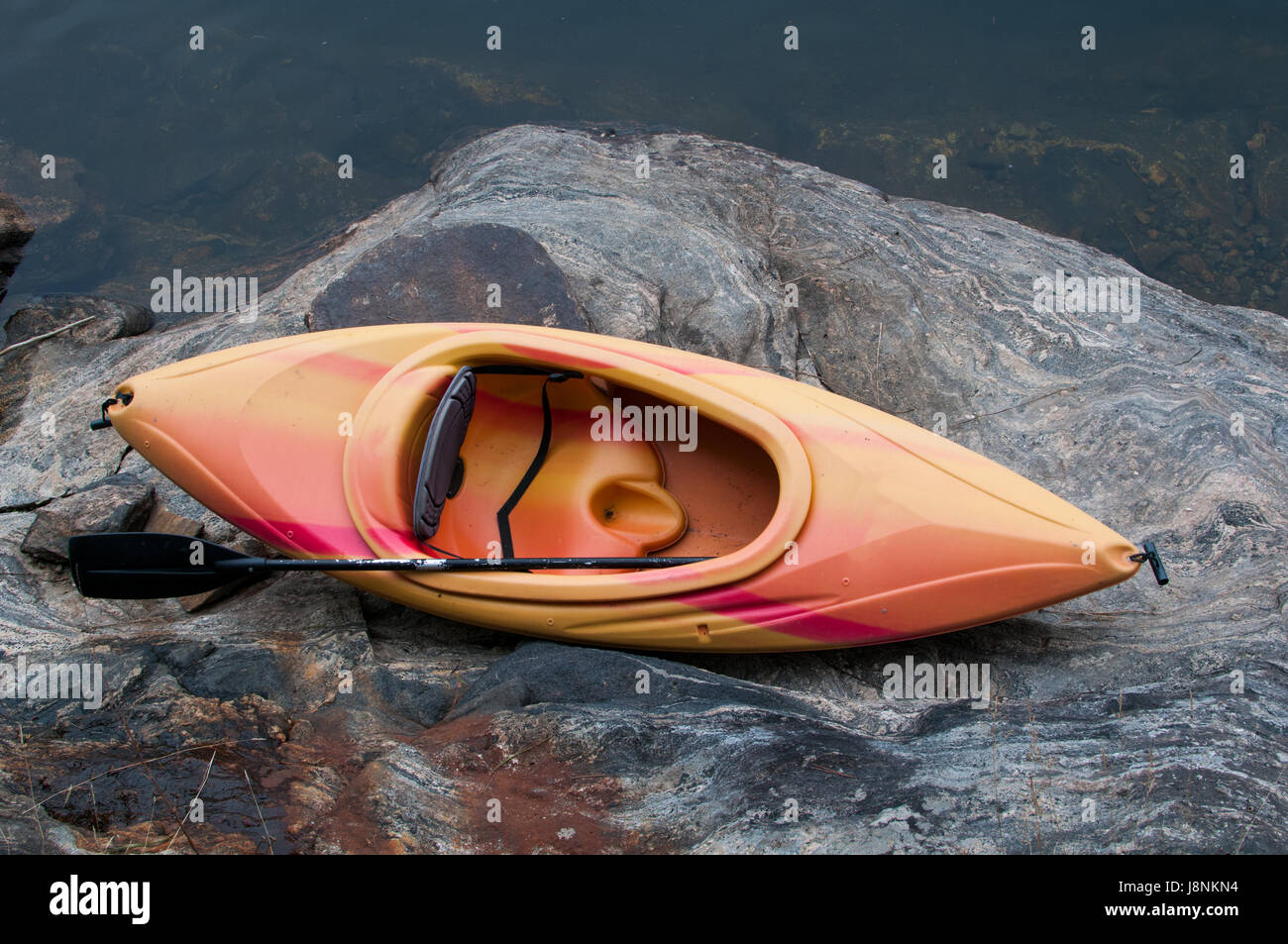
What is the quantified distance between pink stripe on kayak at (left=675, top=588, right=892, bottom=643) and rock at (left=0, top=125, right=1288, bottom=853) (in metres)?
0.24

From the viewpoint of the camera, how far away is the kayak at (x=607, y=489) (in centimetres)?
322

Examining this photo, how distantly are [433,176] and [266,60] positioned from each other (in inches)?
130

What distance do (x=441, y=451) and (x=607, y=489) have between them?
808 mm

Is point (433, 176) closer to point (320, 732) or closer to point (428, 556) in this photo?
point (428, 556)

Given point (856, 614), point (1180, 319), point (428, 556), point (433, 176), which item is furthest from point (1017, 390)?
point (433, 176)

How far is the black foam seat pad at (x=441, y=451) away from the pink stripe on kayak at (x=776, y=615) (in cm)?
100

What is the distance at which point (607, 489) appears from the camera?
3.96m

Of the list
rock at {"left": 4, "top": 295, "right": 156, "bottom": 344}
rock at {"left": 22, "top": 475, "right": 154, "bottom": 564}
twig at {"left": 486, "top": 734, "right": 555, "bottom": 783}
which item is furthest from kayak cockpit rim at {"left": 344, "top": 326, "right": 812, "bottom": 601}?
rock at {"left": 4, "top": 295, "right": 156, "bottom": 344}

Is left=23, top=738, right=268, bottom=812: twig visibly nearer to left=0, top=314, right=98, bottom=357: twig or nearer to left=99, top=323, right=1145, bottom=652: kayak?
left=99, top=323, right=1145, bottom=652: kayak

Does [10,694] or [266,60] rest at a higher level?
[266,60]

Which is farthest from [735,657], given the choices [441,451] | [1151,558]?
[1151,558]

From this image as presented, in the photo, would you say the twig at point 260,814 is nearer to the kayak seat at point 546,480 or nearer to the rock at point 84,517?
the kayak seat at point 546,480

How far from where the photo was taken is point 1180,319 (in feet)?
16.4

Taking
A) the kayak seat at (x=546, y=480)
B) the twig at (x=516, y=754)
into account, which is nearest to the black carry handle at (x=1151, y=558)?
the kayak seat at (x=546, y=480)
